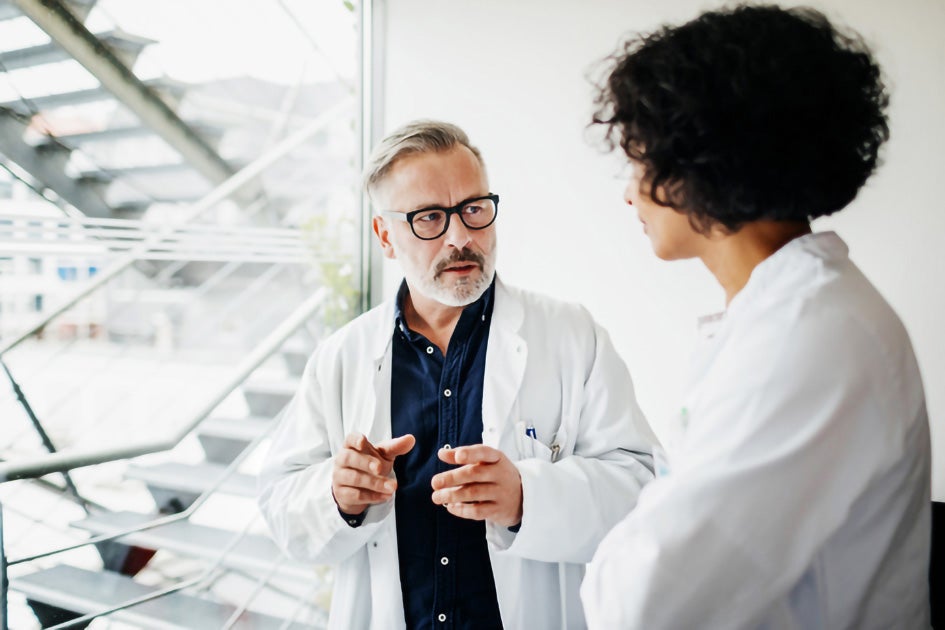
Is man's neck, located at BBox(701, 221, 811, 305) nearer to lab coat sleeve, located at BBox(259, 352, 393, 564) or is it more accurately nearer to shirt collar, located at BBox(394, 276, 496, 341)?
shirt collar, located at BBox(394, 276, 496, 341)

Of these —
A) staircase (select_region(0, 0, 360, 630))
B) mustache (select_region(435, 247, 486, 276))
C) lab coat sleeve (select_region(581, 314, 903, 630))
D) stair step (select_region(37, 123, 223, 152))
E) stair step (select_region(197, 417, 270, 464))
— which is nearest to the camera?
lab coat sleeve (select_region(581, 314, 903, 630))

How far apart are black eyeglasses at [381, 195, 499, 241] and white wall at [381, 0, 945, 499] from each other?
66cm

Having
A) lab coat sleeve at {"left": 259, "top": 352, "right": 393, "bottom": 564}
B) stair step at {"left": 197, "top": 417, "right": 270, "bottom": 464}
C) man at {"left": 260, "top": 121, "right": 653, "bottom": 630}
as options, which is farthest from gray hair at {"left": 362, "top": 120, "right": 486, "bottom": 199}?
stair step at {"left": 197, "top": 417, "right": 270, "bottom": 464}

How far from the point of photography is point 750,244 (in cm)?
91

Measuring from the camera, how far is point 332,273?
9.50ft

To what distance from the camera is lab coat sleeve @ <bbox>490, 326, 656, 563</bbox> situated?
1.26m

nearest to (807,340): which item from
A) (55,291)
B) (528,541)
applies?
(528,541)

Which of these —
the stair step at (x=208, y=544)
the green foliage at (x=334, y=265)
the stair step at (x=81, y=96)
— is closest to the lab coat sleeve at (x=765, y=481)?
the stair step at (x=81, y=96)

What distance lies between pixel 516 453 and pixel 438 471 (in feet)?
0.57

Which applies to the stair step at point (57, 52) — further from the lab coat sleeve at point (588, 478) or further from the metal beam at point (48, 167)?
the lab coat sleeve at point (588, 478)

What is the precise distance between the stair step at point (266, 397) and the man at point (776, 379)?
2.38m

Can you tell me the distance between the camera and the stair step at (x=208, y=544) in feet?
7.13

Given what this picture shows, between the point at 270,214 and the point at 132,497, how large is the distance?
4.18 ft

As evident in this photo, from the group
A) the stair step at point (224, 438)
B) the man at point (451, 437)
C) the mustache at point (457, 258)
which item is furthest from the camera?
the stair step at point (224, 438)
